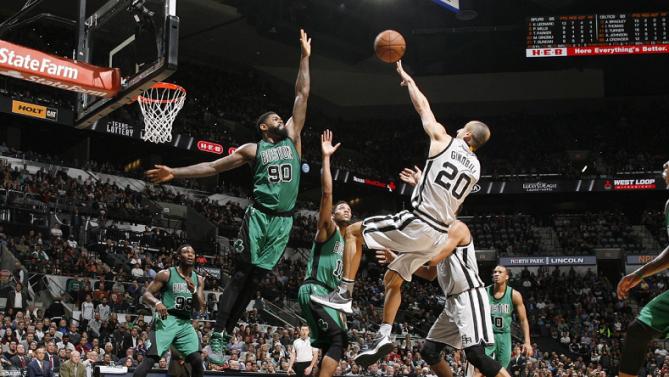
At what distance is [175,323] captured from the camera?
31.4ft

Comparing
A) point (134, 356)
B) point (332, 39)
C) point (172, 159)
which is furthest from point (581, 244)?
point (134, 356)

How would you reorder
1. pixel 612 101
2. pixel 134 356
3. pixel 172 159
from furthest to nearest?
pixel 612 101, pixel 172 159, pixel 134 356

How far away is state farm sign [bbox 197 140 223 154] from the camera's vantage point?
31.4 meters

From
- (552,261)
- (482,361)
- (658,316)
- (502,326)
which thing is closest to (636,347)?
(658,316)

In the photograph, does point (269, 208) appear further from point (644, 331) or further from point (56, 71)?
point (56, 71)

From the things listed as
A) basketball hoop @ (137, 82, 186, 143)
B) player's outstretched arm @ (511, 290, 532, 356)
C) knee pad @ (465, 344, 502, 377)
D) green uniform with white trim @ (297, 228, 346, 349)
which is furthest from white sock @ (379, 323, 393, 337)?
basketball hoop @ (137, 82, 186, 143)

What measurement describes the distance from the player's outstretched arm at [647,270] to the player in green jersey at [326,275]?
2.81 m

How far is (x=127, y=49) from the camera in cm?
960

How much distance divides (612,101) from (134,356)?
111 ft

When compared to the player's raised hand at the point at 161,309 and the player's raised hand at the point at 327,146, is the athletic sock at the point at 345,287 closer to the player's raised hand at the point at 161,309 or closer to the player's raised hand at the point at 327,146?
the player's raised hand at the point at 327,146

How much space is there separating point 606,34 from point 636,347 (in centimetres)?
2288

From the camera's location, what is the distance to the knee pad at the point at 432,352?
7.90 metres

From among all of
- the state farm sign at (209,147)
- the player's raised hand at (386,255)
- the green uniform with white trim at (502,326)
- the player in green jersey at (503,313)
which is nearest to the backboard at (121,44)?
the player's raised hand at (386,255)

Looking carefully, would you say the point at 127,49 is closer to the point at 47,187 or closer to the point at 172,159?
the point at 47,187
